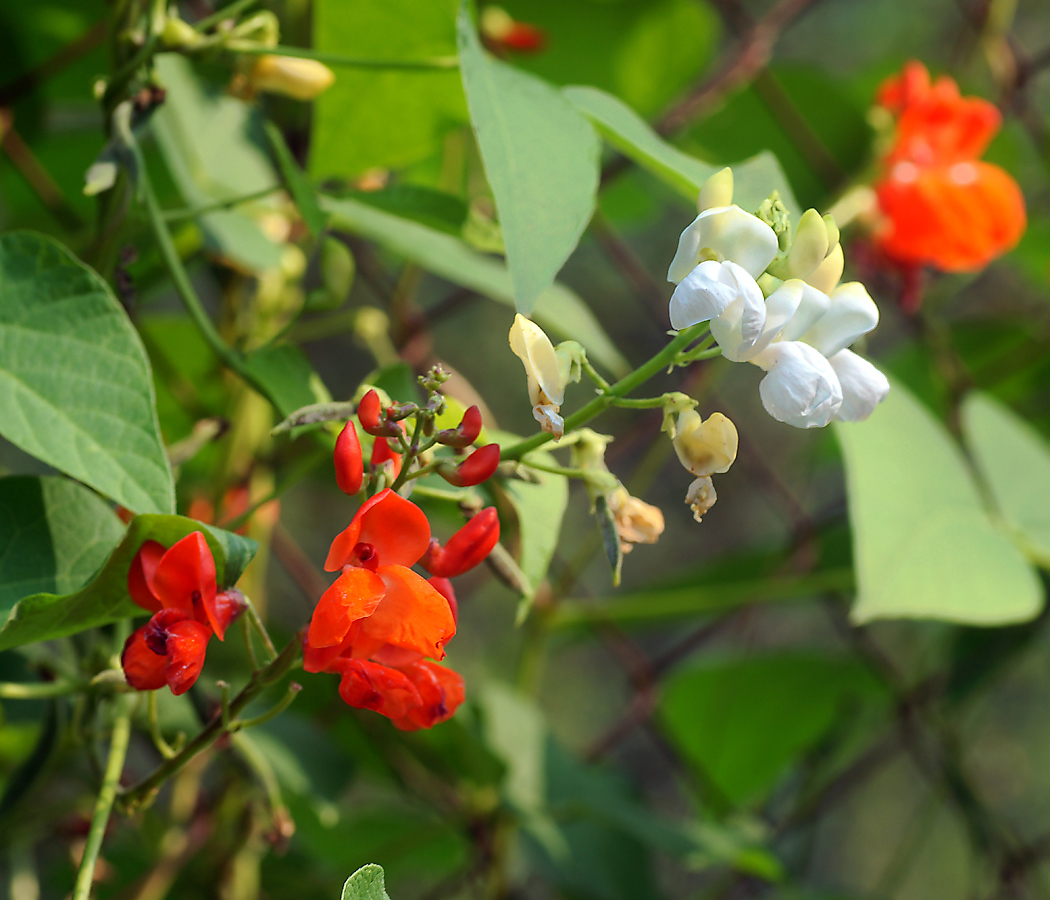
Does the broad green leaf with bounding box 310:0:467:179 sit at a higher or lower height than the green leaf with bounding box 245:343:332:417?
higher

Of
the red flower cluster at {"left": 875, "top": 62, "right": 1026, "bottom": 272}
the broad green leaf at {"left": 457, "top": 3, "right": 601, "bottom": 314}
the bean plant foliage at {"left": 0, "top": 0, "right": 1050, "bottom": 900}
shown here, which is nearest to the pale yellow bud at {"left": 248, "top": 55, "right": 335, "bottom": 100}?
the bean plant foliage at {"left": 0, "top": 0, "right": 1050, "bottom": 900}

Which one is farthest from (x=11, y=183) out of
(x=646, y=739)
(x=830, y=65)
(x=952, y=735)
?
(x=830, y=65)

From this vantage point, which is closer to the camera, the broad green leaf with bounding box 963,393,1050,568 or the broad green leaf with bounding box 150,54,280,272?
the broad green leaf with bounding box 150,54,280,272

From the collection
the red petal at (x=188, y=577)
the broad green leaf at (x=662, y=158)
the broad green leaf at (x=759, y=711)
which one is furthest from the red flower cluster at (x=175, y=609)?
the broad green leaf at (x=759, y=711)

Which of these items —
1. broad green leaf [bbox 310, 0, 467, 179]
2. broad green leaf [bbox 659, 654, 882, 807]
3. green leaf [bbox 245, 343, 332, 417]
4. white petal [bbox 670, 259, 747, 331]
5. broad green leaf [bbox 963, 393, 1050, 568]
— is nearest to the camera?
white petal [bbox 670, 259, 747, 331]

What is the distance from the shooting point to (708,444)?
0.80 ft

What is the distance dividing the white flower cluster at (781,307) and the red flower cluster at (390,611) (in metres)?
0.08

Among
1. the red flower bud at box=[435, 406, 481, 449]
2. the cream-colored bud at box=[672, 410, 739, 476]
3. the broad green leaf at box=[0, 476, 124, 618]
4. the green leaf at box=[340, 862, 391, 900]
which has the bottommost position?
the green leaf at box=[340, 862, 391, 900]

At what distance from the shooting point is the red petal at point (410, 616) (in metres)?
0.24

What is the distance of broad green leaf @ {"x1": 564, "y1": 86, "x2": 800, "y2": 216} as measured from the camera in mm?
362

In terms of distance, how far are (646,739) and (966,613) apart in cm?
242

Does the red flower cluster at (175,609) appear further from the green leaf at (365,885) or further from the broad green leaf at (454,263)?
the broad green leaf at (454,263)

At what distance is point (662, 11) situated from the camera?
802 mm

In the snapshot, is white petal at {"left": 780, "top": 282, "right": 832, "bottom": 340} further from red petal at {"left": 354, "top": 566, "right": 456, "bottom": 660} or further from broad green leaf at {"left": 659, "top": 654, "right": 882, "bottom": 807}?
broad green leaf at {"left": 659, "top": 654, "right": 882, "bottom": 807}
